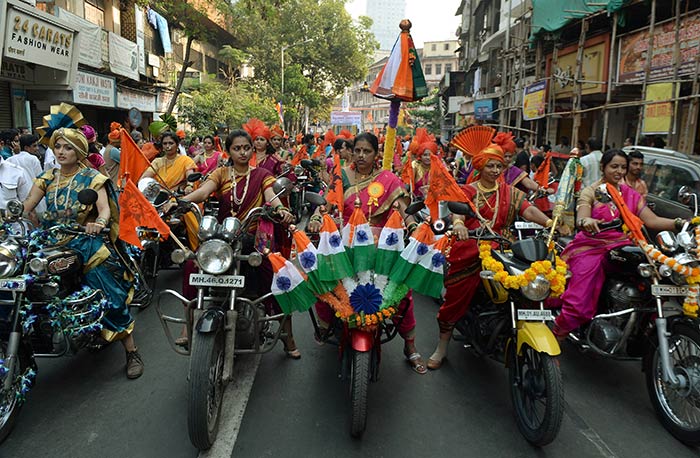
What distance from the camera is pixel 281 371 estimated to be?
13.7 feet

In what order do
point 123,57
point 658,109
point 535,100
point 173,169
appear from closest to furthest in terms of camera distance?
1. point 173,169
2. point 658,109
3. point 123,57
4. point 535,100

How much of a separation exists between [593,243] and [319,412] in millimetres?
2543

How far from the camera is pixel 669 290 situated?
11.1 feet

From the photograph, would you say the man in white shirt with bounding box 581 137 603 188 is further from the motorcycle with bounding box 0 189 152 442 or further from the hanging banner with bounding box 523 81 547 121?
the hanging banner with bounding box 523 81 547 121

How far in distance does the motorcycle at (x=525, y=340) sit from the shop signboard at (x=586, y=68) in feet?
38.8

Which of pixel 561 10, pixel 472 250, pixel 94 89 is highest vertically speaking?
pixel 561 10

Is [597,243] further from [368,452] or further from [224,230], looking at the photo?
[224,230]

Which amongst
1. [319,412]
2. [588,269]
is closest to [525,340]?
[588,269]

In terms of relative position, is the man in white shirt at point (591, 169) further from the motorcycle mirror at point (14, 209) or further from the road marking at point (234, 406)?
the motorcycle mirror at point (14, 209)

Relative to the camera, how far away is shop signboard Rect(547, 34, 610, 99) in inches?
547

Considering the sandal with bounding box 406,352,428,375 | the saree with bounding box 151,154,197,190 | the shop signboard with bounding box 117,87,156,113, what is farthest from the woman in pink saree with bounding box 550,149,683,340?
the shop signboard with bounding box 117,87,156,113

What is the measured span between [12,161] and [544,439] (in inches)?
252

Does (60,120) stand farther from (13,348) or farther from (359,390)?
(359,390)

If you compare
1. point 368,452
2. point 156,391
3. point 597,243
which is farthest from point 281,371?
point 597,243
